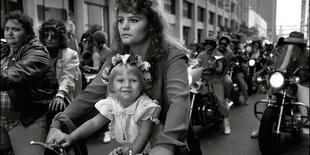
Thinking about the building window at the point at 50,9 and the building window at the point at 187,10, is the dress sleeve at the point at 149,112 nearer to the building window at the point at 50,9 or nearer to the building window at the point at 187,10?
the building window at the point at 50,9

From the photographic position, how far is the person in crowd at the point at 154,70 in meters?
1.58

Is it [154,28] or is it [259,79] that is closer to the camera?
[154,28]

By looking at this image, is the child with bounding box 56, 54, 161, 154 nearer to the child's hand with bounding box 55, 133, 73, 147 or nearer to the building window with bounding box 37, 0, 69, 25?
the child's hand with bounding box 55, 133, 73, 147

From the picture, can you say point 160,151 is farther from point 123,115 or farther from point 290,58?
point 290,58

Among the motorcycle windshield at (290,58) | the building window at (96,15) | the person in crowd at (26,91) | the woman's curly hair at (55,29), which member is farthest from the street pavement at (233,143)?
the building window at (96,15)

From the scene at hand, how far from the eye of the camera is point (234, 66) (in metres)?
7.71

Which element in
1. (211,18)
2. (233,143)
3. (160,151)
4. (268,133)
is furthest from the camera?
(211,18)

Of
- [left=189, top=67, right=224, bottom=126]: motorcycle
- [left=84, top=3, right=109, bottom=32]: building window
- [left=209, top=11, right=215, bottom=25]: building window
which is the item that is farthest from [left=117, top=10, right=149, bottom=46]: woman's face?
[left=209, top=11, right=215, bottom=25]: building window


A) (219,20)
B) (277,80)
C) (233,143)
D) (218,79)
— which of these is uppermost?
(219,20)

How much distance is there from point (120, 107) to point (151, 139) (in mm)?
221

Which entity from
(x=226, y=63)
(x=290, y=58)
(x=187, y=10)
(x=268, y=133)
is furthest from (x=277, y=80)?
(x=187, y=10)

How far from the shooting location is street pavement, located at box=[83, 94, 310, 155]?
464cm

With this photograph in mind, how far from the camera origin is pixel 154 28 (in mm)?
1762

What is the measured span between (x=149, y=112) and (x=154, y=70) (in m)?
0.22
